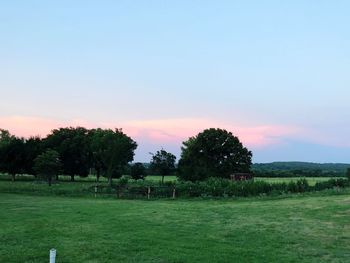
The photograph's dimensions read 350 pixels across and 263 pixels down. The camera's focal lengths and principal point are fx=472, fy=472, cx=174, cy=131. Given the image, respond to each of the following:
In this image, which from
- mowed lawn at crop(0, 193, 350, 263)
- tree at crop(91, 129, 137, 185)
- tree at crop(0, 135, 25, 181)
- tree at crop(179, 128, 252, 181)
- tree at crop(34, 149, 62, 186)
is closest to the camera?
mowed lawn at crop(0, 193, 350, 263)

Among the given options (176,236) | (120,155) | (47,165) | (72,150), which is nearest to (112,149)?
(120,155)

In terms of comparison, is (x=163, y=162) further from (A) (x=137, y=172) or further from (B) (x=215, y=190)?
(B) (x=215, y=190)

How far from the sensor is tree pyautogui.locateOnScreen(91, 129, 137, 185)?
89.4 meters

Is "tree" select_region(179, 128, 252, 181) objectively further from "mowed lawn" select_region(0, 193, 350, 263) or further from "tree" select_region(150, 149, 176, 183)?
"mowed lawn" select_region(0, 193, 350, 263)

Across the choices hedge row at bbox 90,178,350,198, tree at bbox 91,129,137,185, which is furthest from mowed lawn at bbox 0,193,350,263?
tree at bbox 91,129,137,185

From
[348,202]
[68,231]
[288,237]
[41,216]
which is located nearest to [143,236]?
[68,231]

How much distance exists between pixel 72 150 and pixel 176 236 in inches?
3331

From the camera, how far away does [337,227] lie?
59.2 feet

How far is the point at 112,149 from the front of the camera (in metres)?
89.1

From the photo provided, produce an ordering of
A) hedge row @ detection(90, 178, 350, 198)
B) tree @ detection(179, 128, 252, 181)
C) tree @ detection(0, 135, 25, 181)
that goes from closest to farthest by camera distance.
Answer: hedge row @ detection(90, 178, 350, 198), tree @ detection(179, 128, 252, 181), tree @ detection(0, 135, 25, 181)

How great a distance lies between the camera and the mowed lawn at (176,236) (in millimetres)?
12305

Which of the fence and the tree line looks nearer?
the fence

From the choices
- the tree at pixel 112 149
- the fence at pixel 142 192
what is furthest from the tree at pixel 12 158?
the fence at pixel 142 192

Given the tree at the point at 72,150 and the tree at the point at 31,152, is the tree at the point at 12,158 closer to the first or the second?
the tree at the point at 31,152
